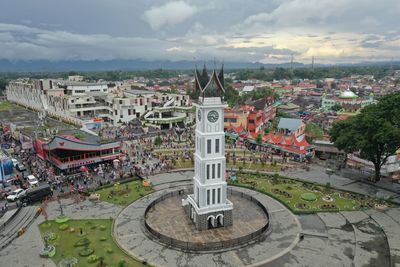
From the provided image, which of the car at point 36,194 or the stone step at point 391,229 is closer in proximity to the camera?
the stone step at point 391,229

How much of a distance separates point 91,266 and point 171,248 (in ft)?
25.9

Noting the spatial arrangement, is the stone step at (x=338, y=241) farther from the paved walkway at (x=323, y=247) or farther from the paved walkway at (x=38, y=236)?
the paved walkway at (x=38, y=236)

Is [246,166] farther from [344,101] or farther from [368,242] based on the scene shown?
[344,101]

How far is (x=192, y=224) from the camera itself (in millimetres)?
37312

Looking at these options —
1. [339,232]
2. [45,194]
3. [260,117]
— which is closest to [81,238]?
[45,194]

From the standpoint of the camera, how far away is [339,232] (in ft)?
117

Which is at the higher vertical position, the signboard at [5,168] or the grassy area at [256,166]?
the signboard at [5,168]

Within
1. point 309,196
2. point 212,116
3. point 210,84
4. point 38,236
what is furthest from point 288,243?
point 38,236

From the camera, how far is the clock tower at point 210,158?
114 ft

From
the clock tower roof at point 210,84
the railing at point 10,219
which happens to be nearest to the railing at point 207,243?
the clock tower roof at point 210,84

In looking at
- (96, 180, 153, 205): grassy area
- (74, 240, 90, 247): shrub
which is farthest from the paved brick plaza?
(74, 240, 90, 247): shrub

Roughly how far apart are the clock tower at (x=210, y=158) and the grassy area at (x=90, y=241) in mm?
9528

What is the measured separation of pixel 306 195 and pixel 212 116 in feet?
63.4

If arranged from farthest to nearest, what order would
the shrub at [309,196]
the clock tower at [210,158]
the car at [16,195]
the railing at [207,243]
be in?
1. the car at [16,195]
2. the shrub at [309,196]
3. the clock tower at [210,158]
4. the railing at [207,243]
